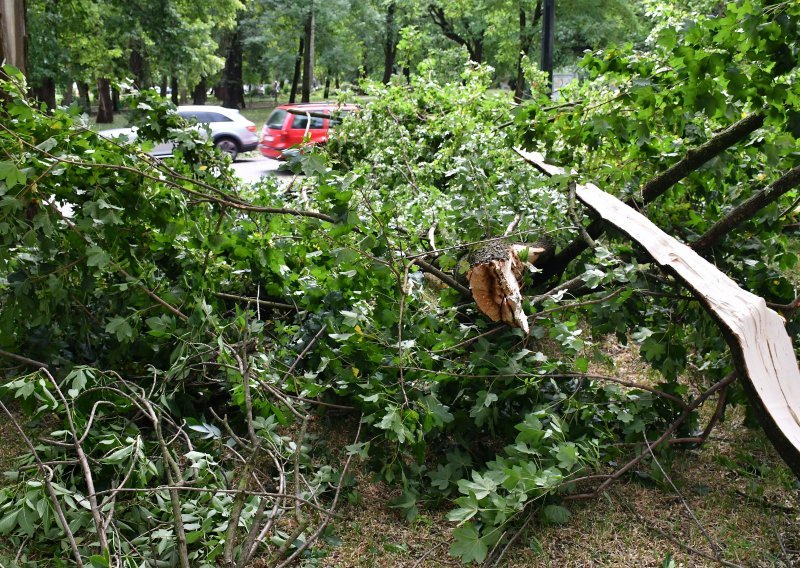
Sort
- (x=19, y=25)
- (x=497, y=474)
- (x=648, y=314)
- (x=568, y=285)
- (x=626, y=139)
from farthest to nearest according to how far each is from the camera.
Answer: (x=19, y=25)
(x=626, y=139)
(x=568, y=285)
(x=648, y=314)
(x=497, y=474)

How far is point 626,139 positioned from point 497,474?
86.7 inches

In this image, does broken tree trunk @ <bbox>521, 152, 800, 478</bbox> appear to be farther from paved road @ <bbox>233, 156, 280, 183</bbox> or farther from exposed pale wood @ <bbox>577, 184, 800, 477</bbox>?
paved road @ <bbox>233, 156, 280, 183</bbox>

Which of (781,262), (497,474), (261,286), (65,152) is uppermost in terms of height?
(65,152)

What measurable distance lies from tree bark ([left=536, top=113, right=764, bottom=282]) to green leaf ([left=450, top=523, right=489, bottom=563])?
1.85 m

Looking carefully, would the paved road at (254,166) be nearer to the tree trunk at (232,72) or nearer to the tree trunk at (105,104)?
the tree trunk at (105,104)

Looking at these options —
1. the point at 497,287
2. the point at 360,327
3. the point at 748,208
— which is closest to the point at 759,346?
the point at 497,287

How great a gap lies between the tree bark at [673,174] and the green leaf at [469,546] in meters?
1.85

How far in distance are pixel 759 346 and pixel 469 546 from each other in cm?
129

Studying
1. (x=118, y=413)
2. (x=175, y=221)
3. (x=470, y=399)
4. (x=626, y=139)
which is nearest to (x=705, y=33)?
(x=626, y=139)

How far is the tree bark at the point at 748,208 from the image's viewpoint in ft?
11.8

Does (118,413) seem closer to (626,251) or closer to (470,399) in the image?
(470,399)

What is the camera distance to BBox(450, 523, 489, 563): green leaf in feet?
8.63

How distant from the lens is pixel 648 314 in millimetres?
3607

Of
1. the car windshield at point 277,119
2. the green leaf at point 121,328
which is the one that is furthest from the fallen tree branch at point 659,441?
the car windshield at point 277,119
